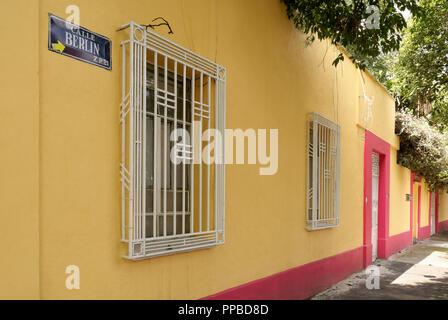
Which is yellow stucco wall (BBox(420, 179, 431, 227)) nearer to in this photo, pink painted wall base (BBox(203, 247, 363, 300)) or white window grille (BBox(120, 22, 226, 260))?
pink painted wall base (BBox(203, 247, 363, 300))

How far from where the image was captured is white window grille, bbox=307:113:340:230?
612 centimetres

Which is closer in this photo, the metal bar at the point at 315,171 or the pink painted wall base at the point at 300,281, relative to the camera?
the pink painted wall base at the point at 300,281

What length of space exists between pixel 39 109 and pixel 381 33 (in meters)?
4.72

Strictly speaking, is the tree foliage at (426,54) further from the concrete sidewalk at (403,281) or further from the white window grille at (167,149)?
the white window grille at (167,149)

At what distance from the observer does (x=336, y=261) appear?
23.2 ft

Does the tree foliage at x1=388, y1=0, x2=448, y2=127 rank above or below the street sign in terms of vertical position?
above

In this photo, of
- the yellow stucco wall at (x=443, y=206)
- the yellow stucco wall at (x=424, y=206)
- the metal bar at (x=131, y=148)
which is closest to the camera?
the metal bar at (x=131, y=148)

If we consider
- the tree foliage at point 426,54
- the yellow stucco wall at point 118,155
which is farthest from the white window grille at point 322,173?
the tree foliage at point 426,54

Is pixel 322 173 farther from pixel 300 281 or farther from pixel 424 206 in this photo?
pixel 424 206

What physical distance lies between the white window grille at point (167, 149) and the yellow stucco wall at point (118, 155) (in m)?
0.12

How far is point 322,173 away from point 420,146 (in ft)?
23.2

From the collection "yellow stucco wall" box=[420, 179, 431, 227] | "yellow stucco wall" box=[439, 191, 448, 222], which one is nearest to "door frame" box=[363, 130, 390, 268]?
"yellow stucco wall" box=[420, 179, 431, 227]

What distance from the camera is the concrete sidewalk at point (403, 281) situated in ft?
21.5

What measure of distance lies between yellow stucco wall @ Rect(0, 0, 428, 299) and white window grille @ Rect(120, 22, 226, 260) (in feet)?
0.38
